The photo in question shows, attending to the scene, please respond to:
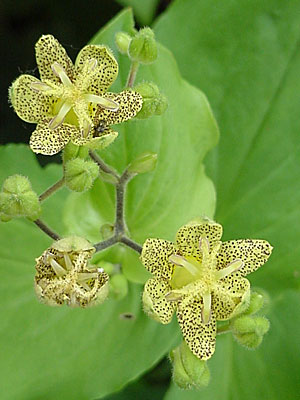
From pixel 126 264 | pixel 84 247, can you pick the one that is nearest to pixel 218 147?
pixel 126 264

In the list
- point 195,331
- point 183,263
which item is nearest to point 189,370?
point 195,331

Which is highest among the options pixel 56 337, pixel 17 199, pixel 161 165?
pixel 17 199

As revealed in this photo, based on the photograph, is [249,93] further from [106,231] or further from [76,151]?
[76,151]

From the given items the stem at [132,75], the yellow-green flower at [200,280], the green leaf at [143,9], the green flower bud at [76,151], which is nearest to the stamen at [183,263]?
the yellow-green flower at [200,280]

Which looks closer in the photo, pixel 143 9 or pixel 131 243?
pixel 131 243

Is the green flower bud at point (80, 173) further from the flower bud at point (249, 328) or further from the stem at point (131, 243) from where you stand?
the flower bud at point (249, 328)

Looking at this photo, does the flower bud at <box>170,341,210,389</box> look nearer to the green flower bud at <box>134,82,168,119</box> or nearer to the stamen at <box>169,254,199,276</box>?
the stamen at <box>169,254,199,276</box>

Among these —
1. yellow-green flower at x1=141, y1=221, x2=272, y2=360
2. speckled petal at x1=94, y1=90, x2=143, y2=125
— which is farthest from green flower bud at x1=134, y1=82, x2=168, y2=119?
yellow-green flower at x1=141, y1=221, x2=272, y2=360

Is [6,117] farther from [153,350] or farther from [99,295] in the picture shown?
[99,295]
